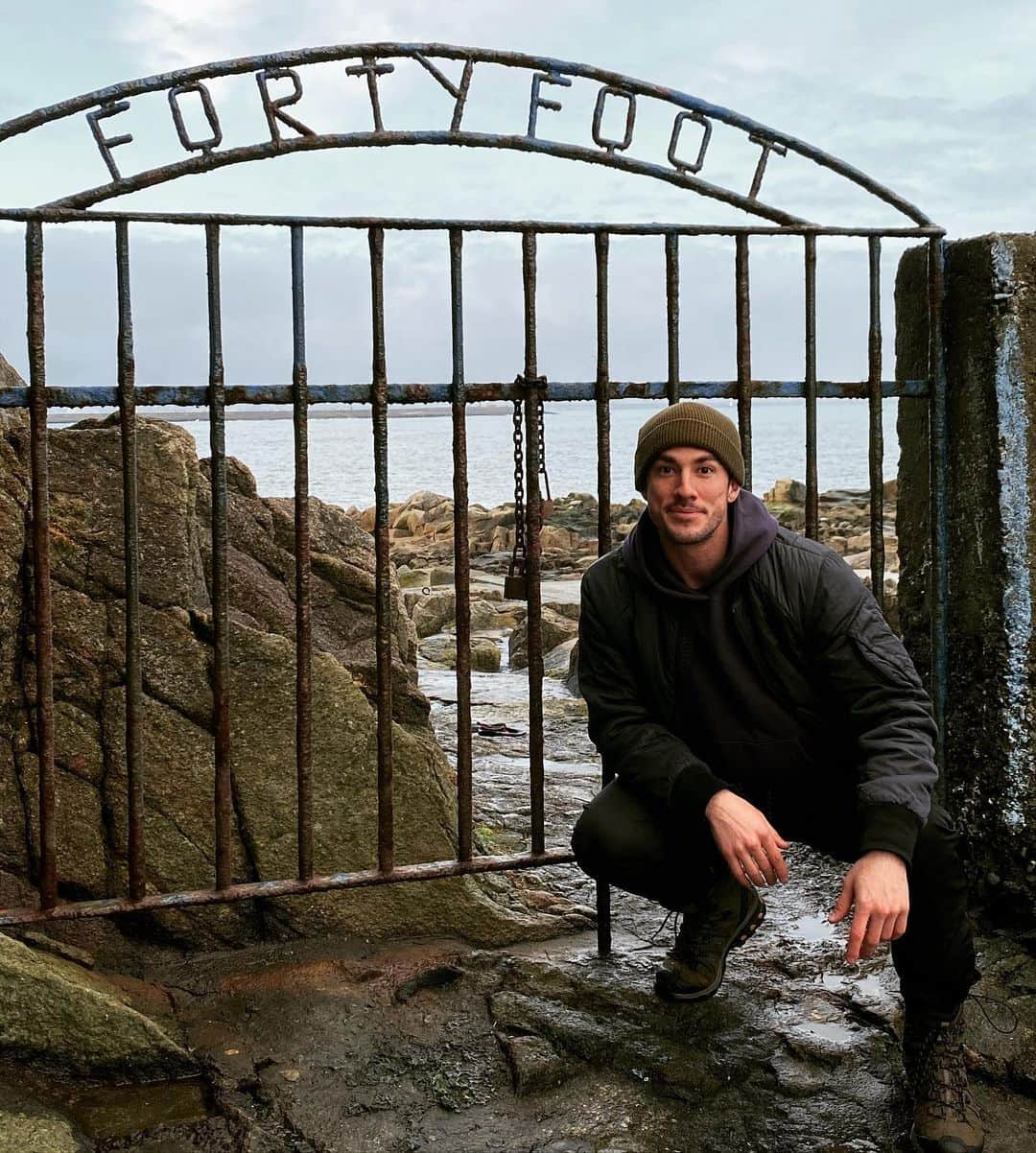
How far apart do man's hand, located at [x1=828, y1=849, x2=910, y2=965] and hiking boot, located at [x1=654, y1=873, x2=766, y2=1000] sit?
751 mm

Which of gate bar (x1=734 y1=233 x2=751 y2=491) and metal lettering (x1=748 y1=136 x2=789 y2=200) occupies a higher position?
metal lettering (x1=748 y1=136 x2=789 y2=200)

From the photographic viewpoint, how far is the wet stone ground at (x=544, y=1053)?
132 inches

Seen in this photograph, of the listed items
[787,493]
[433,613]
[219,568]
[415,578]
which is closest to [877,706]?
[219,568]

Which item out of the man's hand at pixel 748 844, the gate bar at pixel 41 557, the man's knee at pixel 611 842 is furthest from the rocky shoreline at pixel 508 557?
the man's hand at pixel 748 844

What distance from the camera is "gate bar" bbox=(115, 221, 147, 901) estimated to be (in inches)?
153

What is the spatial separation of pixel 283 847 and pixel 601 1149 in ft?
5.07

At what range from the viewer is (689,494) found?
3494 mm

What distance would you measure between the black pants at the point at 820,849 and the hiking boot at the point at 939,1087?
6 centimetres

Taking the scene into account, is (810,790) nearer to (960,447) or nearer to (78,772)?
(960,447)

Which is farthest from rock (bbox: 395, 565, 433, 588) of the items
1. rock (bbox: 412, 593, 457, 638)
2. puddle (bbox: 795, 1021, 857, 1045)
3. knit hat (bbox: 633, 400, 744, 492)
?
knit hat (bbox: 633, 400, 744, 492)

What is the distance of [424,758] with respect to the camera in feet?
15.0

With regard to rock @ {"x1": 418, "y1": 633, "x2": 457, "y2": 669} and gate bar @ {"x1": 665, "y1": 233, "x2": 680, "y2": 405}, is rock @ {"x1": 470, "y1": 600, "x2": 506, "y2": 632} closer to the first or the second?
rock @ {"x1": 418, "y1": 633, "x2": 457, "y2": 669}

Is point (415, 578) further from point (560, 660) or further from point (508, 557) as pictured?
point (560, 660)

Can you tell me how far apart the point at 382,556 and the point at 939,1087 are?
80.5 inches
